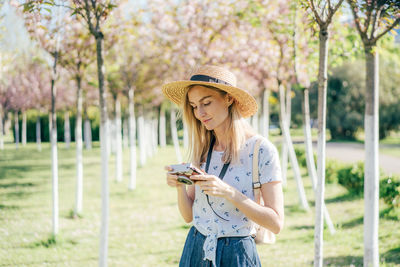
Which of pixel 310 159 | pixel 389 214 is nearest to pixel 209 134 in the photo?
pixel 310 159

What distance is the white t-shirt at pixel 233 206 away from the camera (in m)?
2.05

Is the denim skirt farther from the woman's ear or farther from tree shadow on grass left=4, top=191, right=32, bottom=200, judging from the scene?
tree shadow on grass left=4, top=191, right=32, bottom=200

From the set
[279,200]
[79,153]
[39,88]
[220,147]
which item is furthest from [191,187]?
[39,88]

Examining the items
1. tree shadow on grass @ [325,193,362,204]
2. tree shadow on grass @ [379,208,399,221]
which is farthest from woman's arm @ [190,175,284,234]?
tree shadow on grass @ [325,193,362,204]

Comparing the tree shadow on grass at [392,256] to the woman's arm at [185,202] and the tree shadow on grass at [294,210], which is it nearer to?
the tree shadow on grass at [294,210]

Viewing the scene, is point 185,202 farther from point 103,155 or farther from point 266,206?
point 103,155

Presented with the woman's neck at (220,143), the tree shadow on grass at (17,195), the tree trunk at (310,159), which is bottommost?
the tree shadow on grass at (17,195)

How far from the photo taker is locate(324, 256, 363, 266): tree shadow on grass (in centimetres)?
531

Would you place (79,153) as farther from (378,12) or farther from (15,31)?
(378,12)

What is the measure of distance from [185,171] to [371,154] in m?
2.92

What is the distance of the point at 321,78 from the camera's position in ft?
12.5

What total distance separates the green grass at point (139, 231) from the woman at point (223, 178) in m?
3.66

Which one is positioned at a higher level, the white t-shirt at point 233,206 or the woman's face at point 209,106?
the woman's face at point 209,106

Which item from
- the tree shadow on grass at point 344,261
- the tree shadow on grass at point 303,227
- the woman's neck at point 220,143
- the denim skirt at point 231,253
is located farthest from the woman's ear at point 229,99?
the tree shadow on grass at point 303,227
